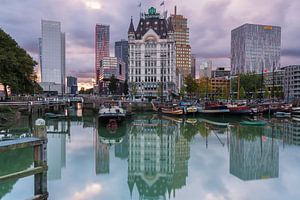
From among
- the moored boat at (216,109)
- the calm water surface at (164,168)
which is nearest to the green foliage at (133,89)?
the moored boat at (216,109)

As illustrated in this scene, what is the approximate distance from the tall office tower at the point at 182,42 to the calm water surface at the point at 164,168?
503 feet

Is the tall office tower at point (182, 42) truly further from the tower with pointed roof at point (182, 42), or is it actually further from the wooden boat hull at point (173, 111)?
the wooden boat hull at point (173, 111)

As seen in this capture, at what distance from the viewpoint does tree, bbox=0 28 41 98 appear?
46.1 metres

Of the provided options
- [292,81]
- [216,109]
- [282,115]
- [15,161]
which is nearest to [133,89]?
[216,109]

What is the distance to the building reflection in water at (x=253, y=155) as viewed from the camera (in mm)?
19062

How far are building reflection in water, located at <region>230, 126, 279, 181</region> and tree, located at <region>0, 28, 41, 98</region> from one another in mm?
36838

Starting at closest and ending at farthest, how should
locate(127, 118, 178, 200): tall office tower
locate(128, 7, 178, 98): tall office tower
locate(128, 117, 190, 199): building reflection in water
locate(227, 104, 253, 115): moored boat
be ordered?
1. locate(127, 118, 178, 200): tall office tower
2. locate(128, 117, 190, 199): building reflection in water
3. locate(227, 104, 253, 115): moored boat
4. locate(128, 7, 178, 98): tall office tower

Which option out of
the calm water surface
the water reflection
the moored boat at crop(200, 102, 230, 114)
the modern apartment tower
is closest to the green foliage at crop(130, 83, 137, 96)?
the moored boat at crop(200, 102, 230, 114)

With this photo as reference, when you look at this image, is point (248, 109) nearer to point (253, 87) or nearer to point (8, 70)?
point (8, 70)

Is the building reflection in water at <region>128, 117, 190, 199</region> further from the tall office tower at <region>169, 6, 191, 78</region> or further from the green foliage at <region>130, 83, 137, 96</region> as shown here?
the tall office tower at <region>169, 6, 191, 78</region>

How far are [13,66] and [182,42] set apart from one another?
147219 mm

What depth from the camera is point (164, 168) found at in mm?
20250

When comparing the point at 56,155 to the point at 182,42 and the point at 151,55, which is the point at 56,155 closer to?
the point at 151,55

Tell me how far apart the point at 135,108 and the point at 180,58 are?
113 meters
